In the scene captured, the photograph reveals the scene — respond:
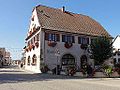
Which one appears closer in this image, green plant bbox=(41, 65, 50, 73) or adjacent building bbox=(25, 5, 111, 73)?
green plant bbox=(41, 65, 50, 73)

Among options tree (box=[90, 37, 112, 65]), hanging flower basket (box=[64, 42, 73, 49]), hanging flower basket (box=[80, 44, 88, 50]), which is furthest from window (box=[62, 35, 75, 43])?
tree (box=[90, 37, 112, 65])

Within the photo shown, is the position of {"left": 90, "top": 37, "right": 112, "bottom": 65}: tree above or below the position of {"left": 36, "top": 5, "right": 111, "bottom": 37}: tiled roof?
below

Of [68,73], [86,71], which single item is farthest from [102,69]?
[68,73]

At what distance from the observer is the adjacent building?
37750mm

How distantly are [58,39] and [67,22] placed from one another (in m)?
5.30

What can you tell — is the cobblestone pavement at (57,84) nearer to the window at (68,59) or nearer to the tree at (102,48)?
the tree at (102,48)

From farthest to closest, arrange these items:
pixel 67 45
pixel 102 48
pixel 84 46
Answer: pixel 84 46, pixel 67 45, pixel 102 48

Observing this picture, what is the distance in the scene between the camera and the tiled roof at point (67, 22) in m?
40.1

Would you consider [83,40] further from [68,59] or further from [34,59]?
[34,59]

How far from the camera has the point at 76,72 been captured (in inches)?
1138

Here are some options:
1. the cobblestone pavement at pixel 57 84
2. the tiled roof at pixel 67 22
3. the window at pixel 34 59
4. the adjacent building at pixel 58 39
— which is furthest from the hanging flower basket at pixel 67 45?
the cobblestone pavement at pixel 57 84

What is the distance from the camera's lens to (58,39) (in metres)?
39.2

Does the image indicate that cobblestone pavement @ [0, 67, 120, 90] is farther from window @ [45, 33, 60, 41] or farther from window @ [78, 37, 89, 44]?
window @ [78, 37, 89, 44]

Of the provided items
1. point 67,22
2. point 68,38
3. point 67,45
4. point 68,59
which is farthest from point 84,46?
point 67,22
